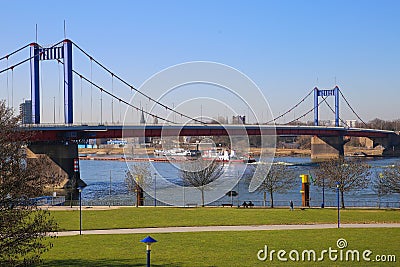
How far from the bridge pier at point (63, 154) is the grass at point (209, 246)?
30087 mm

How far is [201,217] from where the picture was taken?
2616 cm


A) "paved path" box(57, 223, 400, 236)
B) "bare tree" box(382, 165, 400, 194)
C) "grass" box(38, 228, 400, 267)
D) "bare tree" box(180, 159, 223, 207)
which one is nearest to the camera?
"grass" box(38, 228, 400, 267)

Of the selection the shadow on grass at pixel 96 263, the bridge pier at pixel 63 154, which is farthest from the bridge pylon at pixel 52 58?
the shadow on grass at pixel 96 263

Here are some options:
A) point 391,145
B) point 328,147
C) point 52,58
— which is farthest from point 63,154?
point 391,145

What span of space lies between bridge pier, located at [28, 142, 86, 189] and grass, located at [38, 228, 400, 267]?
1185 inches

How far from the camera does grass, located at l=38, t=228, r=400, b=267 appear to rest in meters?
15.3

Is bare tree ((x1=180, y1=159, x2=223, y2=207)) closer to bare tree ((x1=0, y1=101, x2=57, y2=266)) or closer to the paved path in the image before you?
the paved path

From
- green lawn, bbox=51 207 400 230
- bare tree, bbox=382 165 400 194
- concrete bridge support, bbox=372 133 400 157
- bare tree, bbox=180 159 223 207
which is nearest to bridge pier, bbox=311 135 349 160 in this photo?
concrete bridge support, bbox=372 133 400 157

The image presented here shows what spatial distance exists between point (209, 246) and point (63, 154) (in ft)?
115

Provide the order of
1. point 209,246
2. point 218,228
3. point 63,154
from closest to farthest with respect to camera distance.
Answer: point 209,246, point 218,228, point 63,154

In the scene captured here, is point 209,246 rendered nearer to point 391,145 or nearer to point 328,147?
point 328,147

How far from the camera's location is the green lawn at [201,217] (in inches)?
960

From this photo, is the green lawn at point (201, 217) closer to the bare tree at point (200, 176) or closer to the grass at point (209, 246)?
the grass at point (209, 246)

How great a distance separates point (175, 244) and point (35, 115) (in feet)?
117
